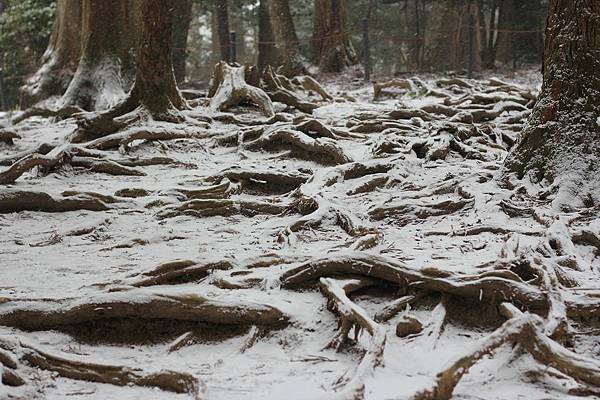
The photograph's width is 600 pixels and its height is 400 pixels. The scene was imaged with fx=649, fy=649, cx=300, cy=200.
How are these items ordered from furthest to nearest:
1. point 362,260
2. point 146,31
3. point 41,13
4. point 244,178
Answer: point 41,13
point 146,31
point 244,178
point 362,260

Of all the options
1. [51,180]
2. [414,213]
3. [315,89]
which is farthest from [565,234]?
[315,89]

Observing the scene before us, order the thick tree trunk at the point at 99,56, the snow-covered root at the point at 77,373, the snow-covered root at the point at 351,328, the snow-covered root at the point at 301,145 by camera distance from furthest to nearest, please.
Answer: the thick tree trunk at the point at 99,56 → the snow-covered root at the point at 301,145 → the snow-covered root at the point at 77,373 → the snow-covered root at the point at 351,328

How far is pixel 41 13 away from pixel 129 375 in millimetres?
17411

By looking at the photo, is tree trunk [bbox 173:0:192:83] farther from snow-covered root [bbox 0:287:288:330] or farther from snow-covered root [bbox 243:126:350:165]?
snow-covered root [bbox 0:287:288:330]

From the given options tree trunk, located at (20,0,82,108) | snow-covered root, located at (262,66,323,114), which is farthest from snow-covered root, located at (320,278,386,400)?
tree trunk, located at (20,0,82,108)

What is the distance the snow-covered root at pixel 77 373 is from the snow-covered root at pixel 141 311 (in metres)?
0.32

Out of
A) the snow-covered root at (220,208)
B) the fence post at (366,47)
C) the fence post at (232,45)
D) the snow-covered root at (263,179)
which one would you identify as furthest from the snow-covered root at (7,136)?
the fence post at (366,47)

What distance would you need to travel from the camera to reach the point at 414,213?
533 cm

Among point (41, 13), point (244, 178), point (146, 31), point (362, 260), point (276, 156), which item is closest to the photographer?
point (362, 260)

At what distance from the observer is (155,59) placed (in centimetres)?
855

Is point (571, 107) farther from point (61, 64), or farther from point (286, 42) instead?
point (286, 42)

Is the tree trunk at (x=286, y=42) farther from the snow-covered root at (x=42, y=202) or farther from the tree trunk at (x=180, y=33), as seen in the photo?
the snow-covered root at (x=42, y=202)

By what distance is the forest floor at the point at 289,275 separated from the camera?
9.86 ft

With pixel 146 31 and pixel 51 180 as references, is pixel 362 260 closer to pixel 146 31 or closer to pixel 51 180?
pixel 51 180
